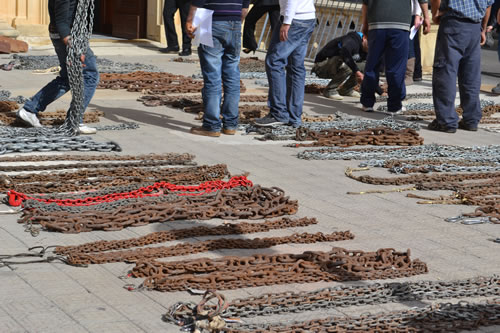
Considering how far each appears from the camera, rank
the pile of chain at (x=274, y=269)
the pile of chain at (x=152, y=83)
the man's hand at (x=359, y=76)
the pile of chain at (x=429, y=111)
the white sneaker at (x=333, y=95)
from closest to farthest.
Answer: the pile of chain at (x=274, y=269), the pile of chain at (x=429, y=111), the man's hand at (x=359, y=76), the pile of chain at (x=152, y=83), the white sneaker at (x=333, y=95)

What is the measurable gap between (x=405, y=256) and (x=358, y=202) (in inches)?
69.7

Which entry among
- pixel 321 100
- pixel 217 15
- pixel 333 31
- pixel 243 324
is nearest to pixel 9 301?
pixel 243 324

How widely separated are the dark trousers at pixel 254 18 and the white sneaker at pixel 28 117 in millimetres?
2993

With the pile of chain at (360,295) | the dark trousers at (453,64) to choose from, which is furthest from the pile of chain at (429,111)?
the pile of chain at (360,295)

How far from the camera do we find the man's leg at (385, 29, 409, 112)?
471 inches

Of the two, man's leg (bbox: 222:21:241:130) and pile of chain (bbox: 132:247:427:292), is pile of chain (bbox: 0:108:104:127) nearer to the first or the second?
man's leg (bbox: 222:21:241:130)

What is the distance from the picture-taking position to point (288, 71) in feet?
35.0

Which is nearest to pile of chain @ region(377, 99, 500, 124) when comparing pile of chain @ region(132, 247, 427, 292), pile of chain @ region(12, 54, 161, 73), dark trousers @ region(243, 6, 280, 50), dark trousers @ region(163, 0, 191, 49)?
dark trousers @ region(243, 6, 280, 50)

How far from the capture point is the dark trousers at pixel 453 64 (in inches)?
434

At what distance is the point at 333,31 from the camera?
70.2 feet

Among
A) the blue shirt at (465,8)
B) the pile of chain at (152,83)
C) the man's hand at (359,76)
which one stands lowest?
the pile of chain at (152,83)

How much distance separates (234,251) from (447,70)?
19.7 ft

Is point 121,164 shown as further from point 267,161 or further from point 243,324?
point 243,324

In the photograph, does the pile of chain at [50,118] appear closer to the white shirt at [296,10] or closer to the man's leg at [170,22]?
the white shirt at [296,10]
